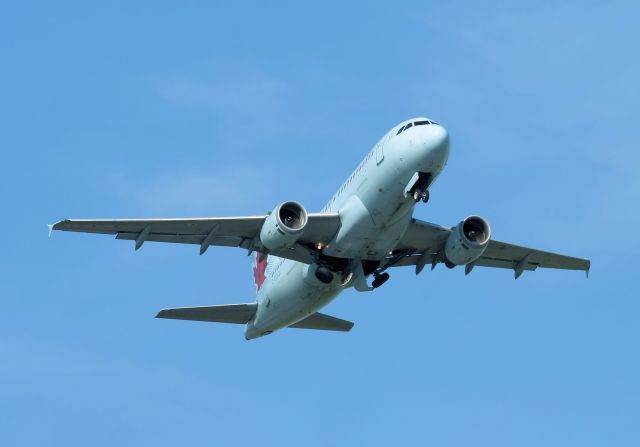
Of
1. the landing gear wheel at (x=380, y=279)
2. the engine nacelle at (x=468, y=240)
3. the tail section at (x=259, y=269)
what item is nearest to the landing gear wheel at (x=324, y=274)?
the landing gear wheel at (x=380, y=279)

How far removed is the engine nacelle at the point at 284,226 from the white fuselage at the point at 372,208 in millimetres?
1495

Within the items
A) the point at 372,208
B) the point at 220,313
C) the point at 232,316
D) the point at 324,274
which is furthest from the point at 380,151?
the point at 220,313

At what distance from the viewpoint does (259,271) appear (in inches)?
2324

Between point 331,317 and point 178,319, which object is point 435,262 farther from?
point 178,319

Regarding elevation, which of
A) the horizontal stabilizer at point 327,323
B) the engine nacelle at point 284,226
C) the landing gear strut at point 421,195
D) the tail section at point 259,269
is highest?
the tail section at point 259,269

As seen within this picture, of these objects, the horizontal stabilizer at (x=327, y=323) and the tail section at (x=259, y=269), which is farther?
the horizontal stabilizer at (x=327, y=323)

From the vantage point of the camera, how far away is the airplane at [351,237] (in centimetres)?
4834

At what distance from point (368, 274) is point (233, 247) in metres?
4.84

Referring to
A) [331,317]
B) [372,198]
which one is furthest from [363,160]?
[331,317]

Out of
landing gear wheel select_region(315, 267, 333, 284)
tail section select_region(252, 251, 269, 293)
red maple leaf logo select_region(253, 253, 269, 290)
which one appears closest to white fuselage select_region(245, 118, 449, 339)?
landing gear wheel select_region(315, 267, 333, 284)

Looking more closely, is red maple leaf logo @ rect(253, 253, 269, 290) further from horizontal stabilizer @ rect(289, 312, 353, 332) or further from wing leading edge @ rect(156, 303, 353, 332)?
horizontal stabilizer @ rect(289, 312, 353, 332)

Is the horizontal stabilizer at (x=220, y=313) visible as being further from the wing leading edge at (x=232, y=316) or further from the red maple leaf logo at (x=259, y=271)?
the red maple leaf logo at (x=259, y=271)

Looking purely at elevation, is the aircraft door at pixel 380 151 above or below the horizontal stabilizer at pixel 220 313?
above

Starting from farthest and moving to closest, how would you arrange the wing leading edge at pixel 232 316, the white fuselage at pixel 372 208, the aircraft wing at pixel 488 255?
the wing leading edge at pixel 232 316
the aircraft wing at pixel 488 255
the white fuselage at pixel 372 208
